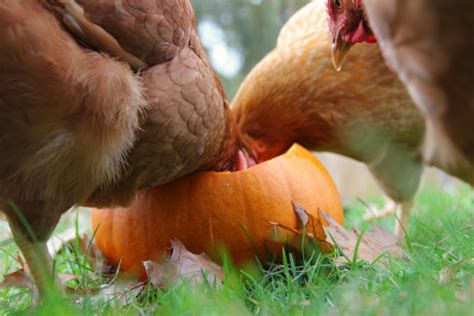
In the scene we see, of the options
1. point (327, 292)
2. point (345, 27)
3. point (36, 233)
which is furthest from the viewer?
point (345, 27)

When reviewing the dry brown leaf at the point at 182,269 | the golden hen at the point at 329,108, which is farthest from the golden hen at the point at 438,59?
the golden hen at the point at 329,108

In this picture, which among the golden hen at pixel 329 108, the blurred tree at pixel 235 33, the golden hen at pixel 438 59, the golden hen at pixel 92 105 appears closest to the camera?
the golden hen at pixel 438 59

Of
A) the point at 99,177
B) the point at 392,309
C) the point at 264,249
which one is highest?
the point at 99,177

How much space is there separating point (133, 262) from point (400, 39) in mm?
1199

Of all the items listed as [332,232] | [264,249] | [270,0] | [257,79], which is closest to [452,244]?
[332,232]

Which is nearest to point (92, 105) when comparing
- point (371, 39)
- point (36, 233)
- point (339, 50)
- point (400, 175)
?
point (36, 233)

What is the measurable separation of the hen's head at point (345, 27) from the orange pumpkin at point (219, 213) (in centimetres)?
45

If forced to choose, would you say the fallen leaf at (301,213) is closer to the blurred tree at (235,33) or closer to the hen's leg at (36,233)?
the hen's leg at (36,233)

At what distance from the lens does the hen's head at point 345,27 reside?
6.40 ft

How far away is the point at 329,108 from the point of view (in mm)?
2178

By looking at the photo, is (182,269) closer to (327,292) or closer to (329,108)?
(327,292)

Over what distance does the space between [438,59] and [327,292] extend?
1.97ft

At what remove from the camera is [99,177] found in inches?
58.4

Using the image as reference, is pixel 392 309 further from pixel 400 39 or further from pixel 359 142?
pixel 359 142
